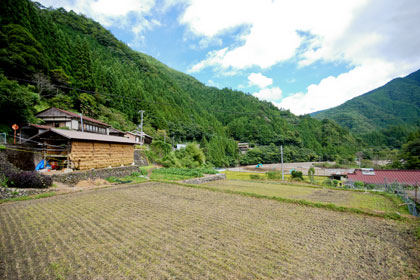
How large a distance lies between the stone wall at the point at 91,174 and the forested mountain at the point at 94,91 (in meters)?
6.00

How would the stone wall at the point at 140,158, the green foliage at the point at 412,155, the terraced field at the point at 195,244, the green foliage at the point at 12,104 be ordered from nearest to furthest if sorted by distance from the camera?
the terraced field at the point at 195,244
the green foliage at the point at 12,104
the stone wall at the point at 140,158
the green foliage at the point at 412,155

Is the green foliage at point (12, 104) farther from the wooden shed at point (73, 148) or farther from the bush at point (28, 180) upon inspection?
the bush at point (28, 180)

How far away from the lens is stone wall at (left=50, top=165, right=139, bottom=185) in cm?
1109

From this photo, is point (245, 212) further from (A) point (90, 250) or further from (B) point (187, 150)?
(B) point (187, 150)

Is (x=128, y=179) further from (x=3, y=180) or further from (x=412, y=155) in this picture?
(x=412, y=155)

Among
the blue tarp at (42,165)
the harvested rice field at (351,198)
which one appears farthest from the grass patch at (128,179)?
the harvested rice field at (351,198)

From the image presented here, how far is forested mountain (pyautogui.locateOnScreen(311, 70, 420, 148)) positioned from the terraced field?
10679cm

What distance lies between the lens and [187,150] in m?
28.1

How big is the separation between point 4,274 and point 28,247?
1095 mm

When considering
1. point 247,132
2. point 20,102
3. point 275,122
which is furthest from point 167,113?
point 275,122

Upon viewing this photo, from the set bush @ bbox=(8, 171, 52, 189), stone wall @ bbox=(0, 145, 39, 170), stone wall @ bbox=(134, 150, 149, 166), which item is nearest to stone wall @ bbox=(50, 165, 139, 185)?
bush @ bbox=(8, 171, 52, 189)

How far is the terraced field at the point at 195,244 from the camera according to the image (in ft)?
11.5

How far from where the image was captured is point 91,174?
12656 mm

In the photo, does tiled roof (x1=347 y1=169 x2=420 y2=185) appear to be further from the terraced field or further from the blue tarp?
the blue tarp
